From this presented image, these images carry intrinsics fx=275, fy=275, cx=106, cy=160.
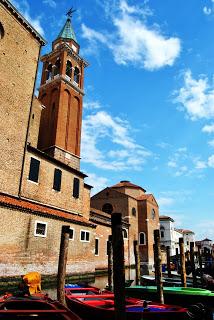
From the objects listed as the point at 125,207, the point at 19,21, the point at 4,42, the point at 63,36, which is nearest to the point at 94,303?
the point at 4,42

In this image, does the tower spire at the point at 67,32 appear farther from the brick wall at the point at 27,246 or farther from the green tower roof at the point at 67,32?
A: the brick wall at the point at 27,246

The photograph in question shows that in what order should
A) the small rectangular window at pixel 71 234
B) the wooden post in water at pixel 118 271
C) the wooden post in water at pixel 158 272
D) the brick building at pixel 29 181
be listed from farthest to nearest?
the small rectangular window at pixel 71 234 < the brick building at pixel 29 181 < the wooden post in water at pixel 158 272 < the wooden post in water at pixel 118 271

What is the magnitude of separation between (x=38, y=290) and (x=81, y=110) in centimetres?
2294

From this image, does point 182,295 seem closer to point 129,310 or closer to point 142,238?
point 129,310

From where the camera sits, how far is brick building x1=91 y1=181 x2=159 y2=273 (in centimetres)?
3506

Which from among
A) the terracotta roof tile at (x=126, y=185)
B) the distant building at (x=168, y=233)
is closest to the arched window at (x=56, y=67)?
the terracotta roof tile at (x=126, y=185)

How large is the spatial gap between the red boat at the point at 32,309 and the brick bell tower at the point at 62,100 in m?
18.1

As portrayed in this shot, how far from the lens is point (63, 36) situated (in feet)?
103

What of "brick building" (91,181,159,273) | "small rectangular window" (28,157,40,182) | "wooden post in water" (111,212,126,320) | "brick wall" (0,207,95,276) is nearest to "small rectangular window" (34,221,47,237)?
"brick wall" (0,207,95,276)

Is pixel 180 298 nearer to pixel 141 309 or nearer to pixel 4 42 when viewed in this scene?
pixel 141 309

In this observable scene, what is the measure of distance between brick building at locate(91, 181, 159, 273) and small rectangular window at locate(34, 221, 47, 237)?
18.2m

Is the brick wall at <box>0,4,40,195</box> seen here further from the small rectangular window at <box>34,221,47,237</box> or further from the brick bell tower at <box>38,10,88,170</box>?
the brick bell tower at <box>38,10,88,170</box>

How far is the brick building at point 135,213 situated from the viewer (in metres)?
35.1

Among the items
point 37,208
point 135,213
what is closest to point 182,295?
point 37,208
